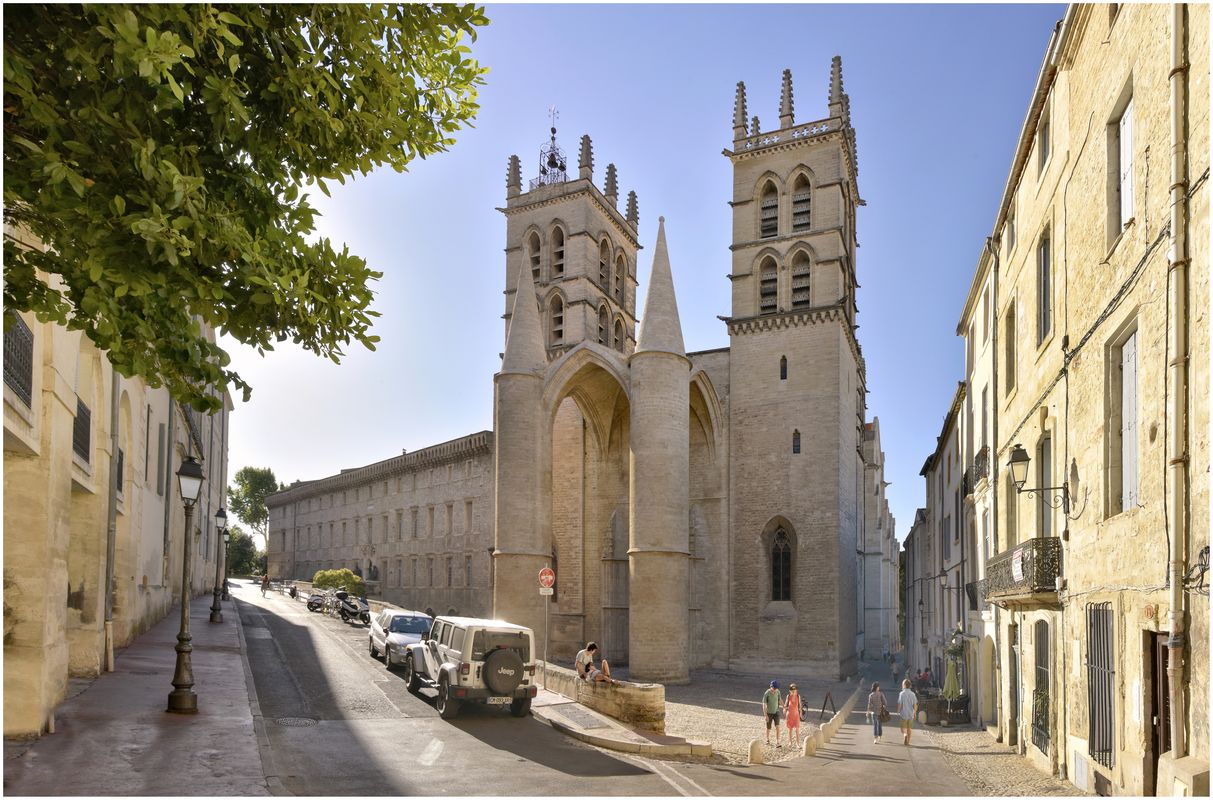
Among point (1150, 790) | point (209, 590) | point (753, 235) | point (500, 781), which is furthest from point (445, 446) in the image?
point (1150, 790)

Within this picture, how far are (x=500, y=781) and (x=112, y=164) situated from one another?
835 centimetres

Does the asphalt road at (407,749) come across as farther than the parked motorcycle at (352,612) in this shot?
No

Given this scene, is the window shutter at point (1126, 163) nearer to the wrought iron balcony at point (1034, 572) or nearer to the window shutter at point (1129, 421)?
the window shutter at point (1129, 421)

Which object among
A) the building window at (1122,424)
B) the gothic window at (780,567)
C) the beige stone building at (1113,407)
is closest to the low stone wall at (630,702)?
the beige stone building at (1113,407)

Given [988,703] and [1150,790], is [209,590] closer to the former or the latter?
→ [988,703]

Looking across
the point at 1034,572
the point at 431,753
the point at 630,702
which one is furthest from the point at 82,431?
the point at 1034,572

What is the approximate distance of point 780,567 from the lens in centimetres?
3441

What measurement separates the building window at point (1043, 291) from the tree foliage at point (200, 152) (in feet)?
32.4

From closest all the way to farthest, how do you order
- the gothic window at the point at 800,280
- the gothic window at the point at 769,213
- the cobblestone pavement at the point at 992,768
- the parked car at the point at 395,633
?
1. the cobblestone pavement at the point at 992,768
2. the parked car at the point at 395,633
3. the gothic window at the point at 800,280
4. the gothic window at the point at 769,213

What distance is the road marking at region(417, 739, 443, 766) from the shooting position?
474 inches

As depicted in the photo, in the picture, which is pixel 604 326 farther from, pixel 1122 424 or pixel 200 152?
pixel 200 152

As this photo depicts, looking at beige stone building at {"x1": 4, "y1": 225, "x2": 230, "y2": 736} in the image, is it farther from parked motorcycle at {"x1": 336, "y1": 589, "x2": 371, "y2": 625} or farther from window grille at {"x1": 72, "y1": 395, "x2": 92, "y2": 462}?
parked motorcycle at {"x1": 336, "y1": 589, "x2": 371, "y2": 625}

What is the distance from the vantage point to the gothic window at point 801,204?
37.1m

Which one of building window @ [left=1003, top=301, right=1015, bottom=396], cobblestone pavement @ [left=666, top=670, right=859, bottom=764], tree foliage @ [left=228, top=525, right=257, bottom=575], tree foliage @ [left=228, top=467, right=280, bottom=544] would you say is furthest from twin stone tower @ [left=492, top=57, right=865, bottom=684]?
tree foliage @ [left=228, top=467, right=280, bottom=544]
